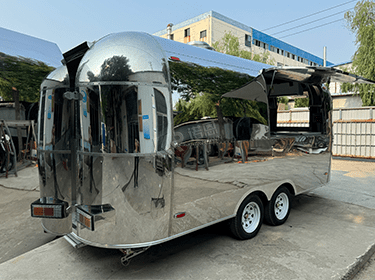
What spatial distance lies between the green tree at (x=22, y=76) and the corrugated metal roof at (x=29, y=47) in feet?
0.28

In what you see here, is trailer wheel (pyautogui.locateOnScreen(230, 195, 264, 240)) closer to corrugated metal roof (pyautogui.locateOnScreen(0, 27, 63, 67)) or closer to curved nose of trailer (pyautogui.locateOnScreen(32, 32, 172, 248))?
curved nose of trailer (pyautogui.locateOnScreen(32, 32, 172, 248))

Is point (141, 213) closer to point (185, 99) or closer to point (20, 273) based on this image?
point (185, 99)

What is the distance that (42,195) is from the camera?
354 centimetres

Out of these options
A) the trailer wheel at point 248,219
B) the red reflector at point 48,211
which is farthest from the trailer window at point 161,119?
the trailer wheel at point 248,219

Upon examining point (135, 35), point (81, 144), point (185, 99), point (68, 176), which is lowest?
point (68, 176)

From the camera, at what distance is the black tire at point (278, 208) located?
464 cm

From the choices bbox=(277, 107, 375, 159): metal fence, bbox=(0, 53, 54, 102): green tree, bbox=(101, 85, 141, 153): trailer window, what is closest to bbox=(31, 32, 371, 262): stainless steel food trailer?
bbox=(101, 85, 141, 153): trailer window

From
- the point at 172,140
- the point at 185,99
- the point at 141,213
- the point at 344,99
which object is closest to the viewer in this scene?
the point at 141,213

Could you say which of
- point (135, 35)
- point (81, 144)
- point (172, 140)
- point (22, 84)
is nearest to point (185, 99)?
point (172, 140)

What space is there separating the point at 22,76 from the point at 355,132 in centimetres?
1401

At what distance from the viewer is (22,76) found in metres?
3.32

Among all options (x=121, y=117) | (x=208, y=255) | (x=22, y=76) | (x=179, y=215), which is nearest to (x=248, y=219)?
(x=208, y=255)

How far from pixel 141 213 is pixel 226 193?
4.31ft

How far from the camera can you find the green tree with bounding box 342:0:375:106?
677 inches
